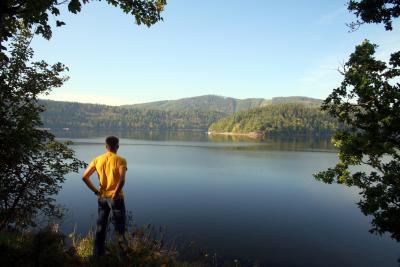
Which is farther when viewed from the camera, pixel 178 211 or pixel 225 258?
pixel 178 211

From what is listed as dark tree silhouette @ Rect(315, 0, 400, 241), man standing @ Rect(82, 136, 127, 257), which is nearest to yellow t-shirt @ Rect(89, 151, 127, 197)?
man standing @ Rect(82, 136, 127, 257)

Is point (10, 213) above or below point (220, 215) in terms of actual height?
above

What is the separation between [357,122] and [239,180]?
Answer: 1234 inches

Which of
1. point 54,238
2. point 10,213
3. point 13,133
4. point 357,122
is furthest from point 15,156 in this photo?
point 357,122

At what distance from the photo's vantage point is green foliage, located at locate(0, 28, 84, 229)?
8.93 m

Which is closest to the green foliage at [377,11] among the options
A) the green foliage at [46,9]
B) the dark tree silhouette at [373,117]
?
the dark tree silhouette at [373,117]

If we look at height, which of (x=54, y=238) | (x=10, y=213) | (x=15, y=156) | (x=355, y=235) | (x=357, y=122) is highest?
(x=357, y=122)

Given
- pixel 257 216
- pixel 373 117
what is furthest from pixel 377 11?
pixel 257 216

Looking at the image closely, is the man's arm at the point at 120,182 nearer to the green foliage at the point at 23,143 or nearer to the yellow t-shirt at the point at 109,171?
the yellow t-shirt at the point at 109,171

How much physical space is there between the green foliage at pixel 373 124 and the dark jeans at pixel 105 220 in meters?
8.00

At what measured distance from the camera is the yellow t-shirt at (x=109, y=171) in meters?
6.67

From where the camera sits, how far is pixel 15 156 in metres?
9.02

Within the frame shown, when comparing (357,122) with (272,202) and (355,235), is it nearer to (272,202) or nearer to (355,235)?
(355,235)

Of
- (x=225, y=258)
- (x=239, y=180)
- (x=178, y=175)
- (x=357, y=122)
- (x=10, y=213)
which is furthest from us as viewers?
(x=178, y=175)
